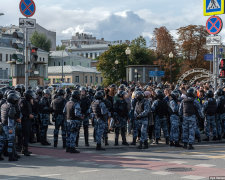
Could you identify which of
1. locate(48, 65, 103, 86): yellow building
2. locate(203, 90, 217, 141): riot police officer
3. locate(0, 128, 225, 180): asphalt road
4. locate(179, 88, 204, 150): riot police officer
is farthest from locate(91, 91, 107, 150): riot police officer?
locate(48, 65, 103, 86): yellow building

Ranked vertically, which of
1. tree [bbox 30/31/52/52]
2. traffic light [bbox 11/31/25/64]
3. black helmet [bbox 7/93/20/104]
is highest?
tree [bbox 30/31/52/52]

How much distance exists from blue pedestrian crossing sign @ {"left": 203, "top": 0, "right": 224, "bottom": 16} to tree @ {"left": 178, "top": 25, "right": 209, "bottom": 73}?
1854 inches

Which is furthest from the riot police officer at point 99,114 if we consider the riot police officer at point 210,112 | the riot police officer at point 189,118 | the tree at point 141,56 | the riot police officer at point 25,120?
the tree at point 141,56

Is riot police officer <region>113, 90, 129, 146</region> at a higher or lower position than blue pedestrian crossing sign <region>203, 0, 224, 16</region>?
lower

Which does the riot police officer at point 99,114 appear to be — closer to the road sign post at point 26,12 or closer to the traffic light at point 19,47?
the road sign post at point 26,12

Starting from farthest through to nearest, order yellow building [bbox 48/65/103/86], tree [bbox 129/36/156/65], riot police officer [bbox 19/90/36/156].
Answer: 1. yellow building [bbox 48/65/103/86]
2. tree [bbox 129/36/156/65]
3. riot police officer [bbox 19/90/36/156]

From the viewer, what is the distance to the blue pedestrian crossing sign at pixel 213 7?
15.5m

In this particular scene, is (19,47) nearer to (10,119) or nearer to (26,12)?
(26,12)

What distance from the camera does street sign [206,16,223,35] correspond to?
15663 mm

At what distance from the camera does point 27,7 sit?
14.6 m

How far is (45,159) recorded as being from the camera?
37.7ft

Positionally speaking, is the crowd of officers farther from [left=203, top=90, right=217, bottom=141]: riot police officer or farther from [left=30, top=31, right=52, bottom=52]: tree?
[left=30, top=31, right=52, bottom=52]: tree

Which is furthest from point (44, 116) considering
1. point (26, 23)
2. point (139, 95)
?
point (139, 95)

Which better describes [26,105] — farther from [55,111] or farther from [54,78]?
[54,78]
